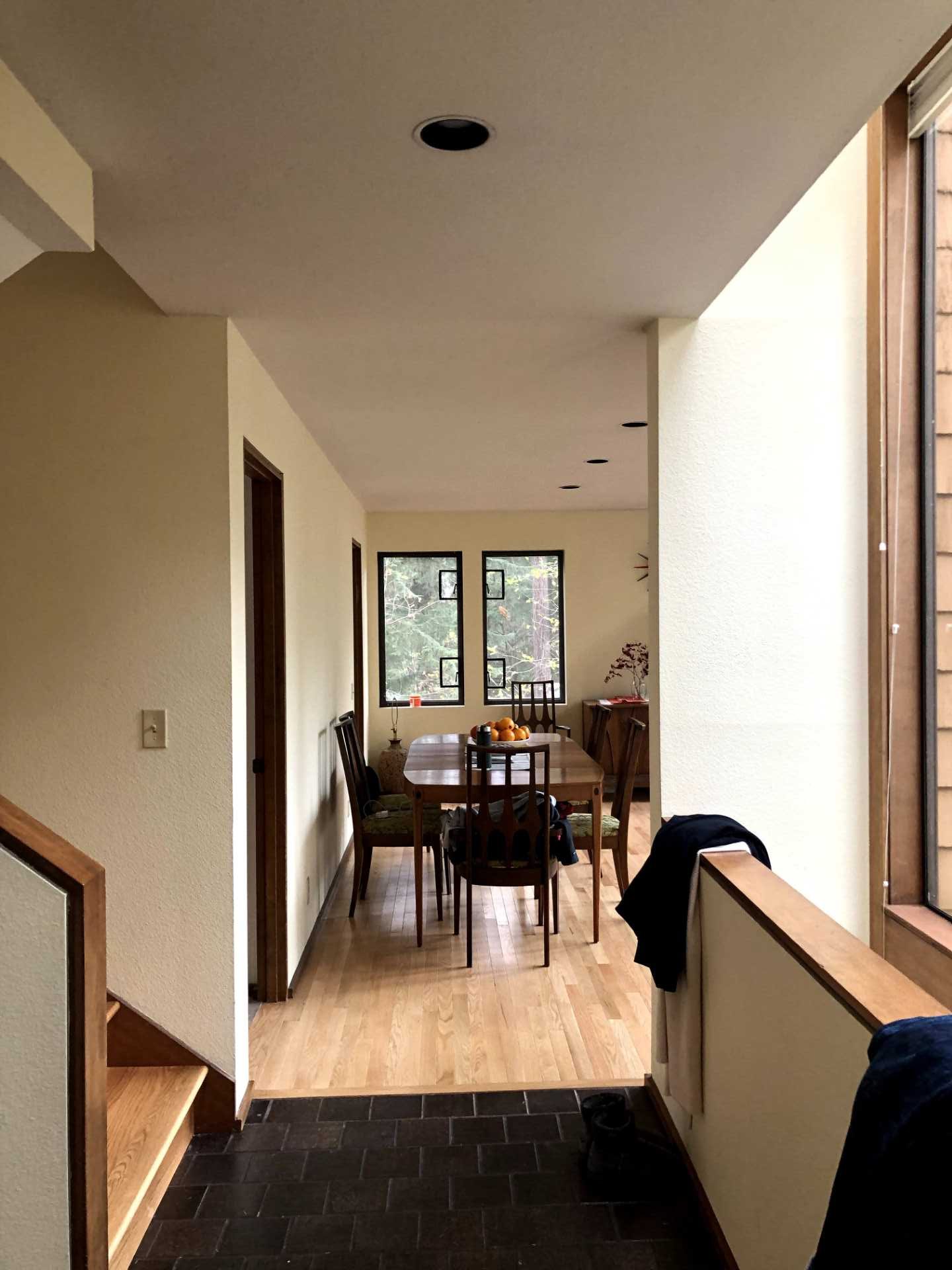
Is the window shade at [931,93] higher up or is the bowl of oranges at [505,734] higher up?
the window shade at [931,93]

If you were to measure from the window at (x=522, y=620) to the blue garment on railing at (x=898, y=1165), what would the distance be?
263 inches

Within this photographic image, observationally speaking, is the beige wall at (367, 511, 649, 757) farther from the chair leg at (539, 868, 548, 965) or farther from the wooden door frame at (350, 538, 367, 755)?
the chair leg at (539, 868, 548, 965)

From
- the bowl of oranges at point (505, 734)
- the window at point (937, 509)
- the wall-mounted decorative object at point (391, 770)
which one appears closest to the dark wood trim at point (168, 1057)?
the window at point (937, 509)

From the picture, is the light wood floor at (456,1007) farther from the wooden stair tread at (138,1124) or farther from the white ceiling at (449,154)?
the white ceiling at (449,154)

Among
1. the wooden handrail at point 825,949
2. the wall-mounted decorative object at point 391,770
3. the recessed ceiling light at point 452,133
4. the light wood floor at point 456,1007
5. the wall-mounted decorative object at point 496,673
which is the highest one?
the recessed ceiling light at point 452,133

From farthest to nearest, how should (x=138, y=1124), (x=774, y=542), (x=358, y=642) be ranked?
(x=358, y=642)
(x=774, y=542)
(x=138, y=1124)

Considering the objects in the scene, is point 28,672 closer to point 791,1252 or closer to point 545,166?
point 545,166

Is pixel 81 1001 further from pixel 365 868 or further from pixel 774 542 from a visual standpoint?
pixel 365 868

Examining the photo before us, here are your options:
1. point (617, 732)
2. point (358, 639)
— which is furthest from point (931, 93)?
point (617, 732)

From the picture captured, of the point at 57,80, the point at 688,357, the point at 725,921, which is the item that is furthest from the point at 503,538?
the point at 57,80

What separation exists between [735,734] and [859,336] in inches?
48.3

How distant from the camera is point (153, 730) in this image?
2705mm

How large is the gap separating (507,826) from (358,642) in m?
3.27

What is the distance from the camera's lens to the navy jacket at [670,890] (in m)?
2.31
